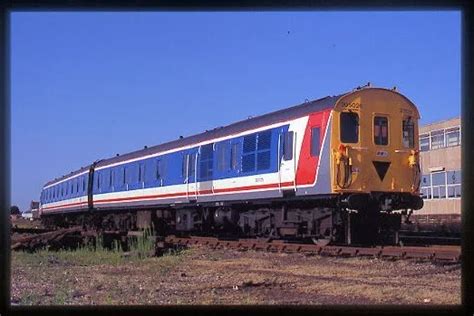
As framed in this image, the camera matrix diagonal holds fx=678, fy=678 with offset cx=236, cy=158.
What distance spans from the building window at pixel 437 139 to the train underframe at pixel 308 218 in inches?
27.6

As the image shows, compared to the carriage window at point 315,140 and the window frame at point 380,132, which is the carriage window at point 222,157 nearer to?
the carriage window at point 315,140

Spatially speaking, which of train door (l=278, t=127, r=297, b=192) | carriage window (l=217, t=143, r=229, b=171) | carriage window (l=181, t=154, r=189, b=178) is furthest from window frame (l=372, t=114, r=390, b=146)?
carriage window (l=181, t=154, r=189, b=178)

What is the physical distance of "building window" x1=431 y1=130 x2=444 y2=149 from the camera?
25.7ft

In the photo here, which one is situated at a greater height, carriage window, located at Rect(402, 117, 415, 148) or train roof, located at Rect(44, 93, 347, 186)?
train roof, located at Rect(44, 93, 347, 186)

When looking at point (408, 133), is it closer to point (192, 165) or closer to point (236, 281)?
point (236, 281)

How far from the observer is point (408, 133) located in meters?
8.39

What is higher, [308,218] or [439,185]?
[439,185]

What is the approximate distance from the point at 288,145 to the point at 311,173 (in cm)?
63

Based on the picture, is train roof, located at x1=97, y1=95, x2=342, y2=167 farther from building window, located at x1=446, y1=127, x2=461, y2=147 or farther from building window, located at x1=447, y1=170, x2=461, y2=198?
building window, located at x1=447, y1=170, x2=461, y2=198

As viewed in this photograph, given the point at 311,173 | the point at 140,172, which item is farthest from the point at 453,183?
the point at 140,172

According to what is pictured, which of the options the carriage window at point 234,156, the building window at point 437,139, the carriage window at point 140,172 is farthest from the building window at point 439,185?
the carriage window at point 140,172

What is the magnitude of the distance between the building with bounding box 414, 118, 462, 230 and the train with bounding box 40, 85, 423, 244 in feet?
0.74

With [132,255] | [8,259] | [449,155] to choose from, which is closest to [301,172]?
[449,155]

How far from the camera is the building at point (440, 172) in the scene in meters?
7.39
